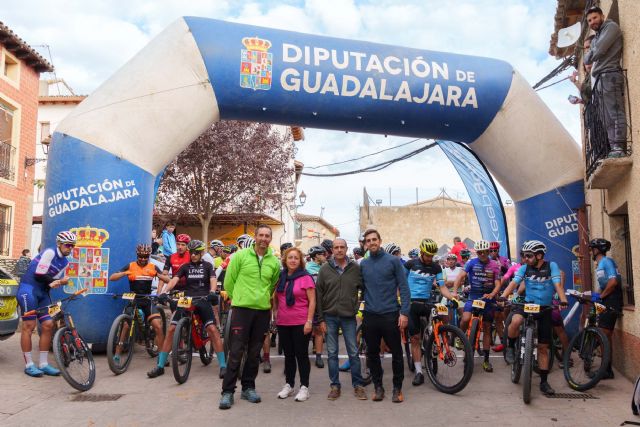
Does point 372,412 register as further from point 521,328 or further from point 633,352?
point 633,352

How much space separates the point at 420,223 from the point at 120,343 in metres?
28.1

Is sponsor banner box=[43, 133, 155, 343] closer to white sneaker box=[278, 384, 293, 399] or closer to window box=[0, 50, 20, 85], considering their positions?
white sneaker box=[278, 384, 293, 399]

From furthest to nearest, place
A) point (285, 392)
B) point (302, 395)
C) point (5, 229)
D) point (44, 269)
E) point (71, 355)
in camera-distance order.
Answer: point (5, 229)
point (44, 269)
point (71, 355)
point (285, 392)
point (302, 395)

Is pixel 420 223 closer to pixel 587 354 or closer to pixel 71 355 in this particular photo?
pixel 587 354

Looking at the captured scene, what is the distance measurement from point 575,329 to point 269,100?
6176 mm

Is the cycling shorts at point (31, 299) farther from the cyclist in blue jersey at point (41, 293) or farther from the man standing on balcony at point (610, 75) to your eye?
the man standing on balcony at point (610, 75)

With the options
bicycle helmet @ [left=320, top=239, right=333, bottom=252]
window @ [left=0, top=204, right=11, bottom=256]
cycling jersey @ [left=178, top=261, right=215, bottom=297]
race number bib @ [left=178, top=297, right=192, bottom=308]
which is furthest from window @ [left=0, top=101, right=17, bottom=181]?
race number bib @ [left=178, top=297, right=192, bottom=308]

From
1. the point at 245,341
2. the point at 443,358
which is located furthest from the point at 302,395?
the point at 443,358

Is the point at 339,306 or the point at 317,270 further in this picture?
the point at 317,270

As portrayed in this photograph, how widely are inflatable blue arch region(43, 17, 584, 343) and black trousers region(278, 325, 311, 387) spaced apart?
3.36 meters

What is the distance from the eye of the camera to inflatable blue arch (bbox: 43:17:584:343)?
8789 mm

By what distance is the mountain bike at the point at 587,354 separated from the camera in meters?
6.75

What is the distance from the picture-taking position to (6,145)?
61.8 feet

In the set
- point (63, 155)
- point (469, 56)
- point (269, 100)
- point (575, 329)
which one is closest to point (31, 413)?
point (63, 155)
